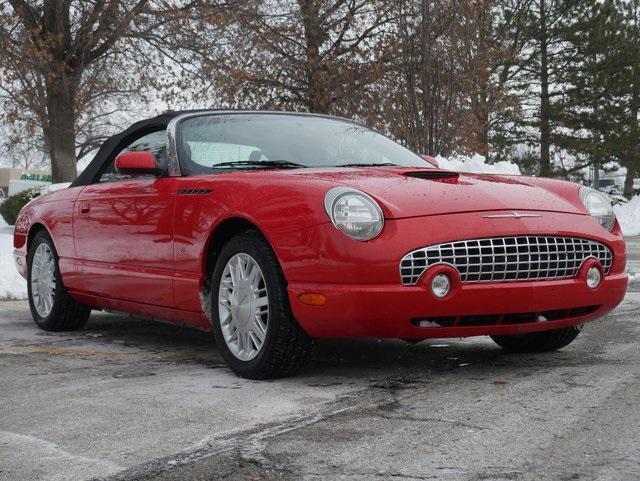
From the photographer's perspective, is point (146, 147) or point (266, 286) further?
point (146, 147)

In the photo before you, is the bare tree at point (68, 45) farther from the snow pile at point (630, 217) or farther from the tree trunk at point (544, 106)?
the tree trunk at point (544, 106)

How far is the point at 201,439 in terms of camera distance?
11.2ft

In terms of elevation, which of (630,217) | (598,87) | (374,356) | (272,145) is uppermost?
(598,87)

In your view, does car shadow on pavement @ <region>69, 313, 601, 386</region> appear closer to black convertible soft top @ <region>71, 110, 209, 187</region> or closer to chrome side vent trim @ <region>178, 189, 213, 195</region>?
chrome side vent trim @ <region>178, 189, 213, 195</region>

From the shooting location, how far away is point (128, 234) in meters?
5.65

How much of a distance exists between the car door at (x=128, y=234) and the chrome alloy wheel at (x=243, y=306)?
56cm

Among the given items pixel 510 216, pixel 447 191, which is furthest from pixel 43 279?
pixel 510 216

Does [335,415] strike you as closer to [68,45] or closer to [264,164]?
[264,164]

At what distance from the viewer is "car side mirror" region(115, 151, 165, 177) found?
536 cm

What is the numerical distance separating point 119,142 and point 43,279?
1.24 meters

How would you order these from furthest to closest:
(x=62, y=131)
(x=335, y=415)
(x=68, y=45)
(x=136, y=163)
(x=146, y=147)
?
(x=62, y=131)
(x=68, y=45)
(x=146, y=147)
(x=136, y=163)
(x=335, y=415)

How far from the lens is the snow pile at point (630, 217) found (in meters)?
25.3

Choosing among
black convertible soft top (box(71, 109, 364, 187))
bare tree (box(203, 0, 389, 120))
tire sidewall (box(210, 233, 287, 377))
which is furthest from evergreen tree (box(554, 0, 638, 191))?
tire sidewall (box(210, 233, 287, 377))

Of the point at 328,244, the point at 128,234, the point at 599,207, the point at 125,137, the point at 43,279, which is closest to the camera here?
the point at 328,244
